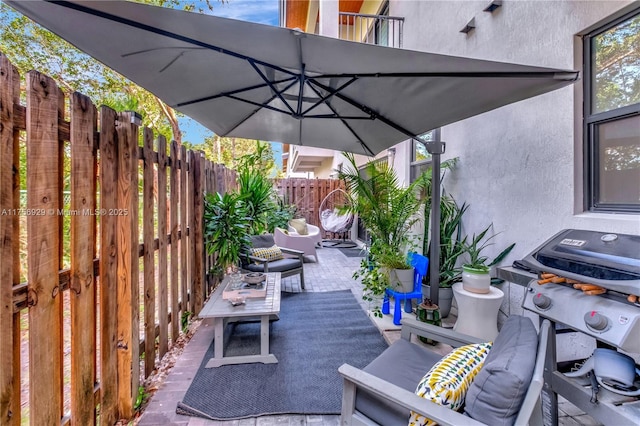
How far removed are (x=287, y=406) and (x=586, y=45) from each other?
11.3ft

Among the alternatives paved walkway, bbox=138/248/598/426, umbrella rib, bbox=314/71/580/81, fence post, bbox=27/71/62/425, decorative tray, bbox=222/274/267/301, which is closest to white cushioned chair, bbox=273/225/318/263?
paved walkway, bbox=138/248/598/426

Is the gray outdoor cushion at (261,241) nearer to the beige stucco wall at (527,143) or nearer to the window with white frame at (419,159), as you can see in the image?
the window with white frame at (419,159)

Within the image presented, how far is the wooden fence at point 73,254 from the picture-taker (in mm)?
1148

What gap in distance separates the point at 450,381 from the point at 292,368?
1603 mm

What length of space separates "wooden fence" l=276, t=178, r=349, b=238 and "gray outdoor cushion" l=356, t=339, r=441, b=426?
25.1 ft

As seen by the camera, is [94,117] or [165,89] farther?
[165,89]

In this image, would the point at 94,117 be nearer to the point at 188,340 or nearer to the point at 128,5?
the point at 128,5

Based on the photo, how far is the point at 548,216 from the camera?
2438mm

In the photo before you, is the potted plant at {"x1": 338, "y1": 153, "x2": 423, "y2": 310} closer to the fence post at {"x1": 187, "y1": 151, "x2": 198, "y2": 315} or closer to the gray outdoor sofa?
the gray outdoor sofa

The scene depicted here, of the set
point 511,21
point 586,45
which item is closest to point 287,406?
point 586,45

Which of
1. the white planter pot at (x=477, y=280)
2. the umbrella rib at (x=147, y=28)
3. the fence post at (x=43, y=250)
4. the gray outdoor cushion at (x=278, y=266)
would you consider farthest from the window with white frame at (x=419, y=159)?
the fence post at (x=43, y=250)

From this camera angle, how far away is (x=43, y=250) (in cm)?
126

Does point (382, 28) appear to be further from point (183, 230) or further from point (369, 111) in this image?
point (183, 230)

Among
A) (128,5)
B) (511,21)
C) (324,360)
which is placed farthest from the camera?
(511,21)
